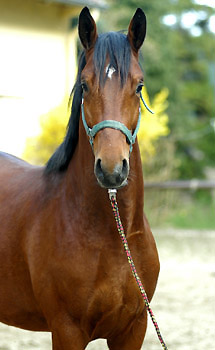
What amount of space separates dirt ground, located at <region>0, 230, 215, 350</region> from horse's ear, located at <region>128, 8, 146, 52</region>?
2.71m


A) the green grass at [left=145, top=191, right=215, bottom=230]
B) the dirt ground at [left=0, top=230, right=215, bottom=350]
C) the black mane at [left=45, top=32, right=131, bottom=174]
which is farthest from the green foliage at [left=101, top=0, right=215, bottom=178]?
the black mane at [left=45, top=32, right=131, bottom=174]

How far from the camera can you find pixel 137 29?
99.9 inches

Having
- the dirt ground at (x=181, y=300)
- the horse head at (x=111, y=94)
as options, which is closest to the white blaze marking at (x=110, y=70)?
the horse head at (x=111, y=94)

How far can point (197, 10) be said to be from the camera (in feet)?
65.6

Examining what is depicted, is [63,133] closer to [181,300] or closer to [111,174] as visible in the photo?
[181,300]

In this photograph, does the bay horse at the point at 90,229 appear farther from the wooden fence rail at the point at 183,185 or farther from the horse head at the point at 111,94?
the wooden fence rail at the point at 183,185

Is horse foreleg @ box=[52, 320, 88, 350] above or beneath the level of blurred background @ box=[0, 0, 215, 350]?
beneath

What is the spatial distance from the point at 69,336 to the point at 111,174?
0.88m

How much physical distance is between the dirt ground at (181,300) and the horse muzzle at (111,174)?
259cm

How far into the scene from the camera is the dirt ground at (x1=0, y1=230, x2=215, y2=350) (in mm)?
4531

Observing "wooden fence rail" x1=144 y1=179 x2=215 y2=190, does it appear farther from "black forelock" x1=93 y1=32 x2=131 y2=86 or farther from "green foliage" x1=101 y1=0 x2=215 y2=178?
"black forelock" x1=93 y1=32 x2=131 y2=86

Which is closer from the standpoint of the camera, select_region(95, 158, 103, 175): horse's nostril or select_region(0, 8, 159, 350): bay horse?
select_region(95, 158, 103, 175): horse's nostril

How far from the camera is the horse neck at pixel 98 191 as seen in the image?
2629 millimetres

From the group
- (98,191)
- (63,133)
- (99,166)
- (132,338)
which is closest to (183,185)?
(63,133)
